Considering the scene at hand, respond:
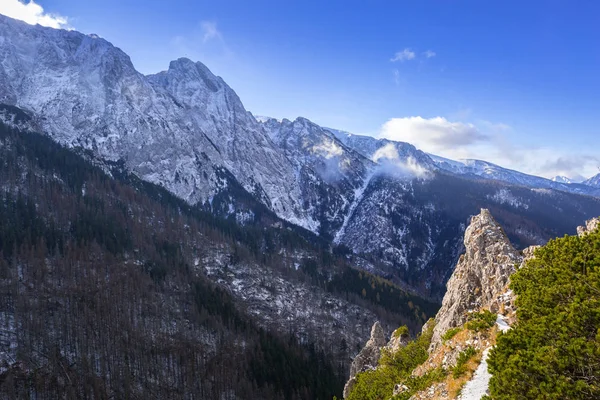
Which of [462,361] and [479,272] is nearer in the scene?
[462,361]

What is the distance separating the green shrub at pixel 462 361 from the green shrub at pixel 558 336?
5988 millimetres

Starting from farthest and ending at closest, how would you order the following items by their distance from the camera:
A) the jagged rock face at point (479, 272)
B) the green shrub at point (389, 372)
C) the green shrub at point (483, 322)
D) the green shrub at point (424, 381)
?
the jagged rock face at point (479, 272)
the green shrub at point (389, 372)
the green shrub at point (483, 322)
the green shrub at point (424, 381)

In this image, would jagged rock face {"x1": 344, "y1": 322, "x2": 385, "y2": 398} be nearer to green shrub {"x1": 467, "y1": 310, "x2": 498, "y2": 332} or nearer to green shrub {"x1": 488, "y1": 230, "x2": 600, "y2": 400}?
green shrub {"x1": 467, "y1": 310, "x2": 498, "y2": 332}

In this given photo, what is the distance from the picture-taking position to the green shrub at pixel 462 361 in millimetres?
24781

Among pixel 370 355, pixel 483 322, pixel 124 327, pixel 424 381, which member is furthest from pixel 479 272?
pixel 124 327

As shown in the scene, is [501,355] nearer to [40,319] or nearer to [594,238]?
[594,238]

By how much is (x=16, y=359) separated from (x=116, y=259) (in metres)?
75.4

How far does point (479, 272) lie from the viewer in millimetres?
43500

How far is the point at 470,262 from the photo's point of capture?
151 ft

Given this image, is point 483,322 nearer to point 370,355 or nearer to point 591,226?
point 591,226

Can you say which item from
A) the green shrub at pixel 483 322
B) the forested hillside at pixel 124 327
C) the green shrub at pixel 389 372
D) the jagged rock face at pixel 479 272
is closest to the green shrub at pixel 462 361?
the green shrub at pixel 483 322

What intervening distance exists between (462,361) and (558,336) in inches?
421

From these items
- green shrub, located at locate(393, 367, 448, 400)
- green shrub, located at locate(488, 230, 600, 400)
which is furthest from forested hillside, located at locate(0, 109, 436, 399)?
green shrub, located at locate(488, 230, 600, 400)

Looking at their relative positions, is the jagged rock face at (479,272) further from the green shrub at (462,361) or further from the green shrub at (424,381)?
the green shrub at (462,361)
